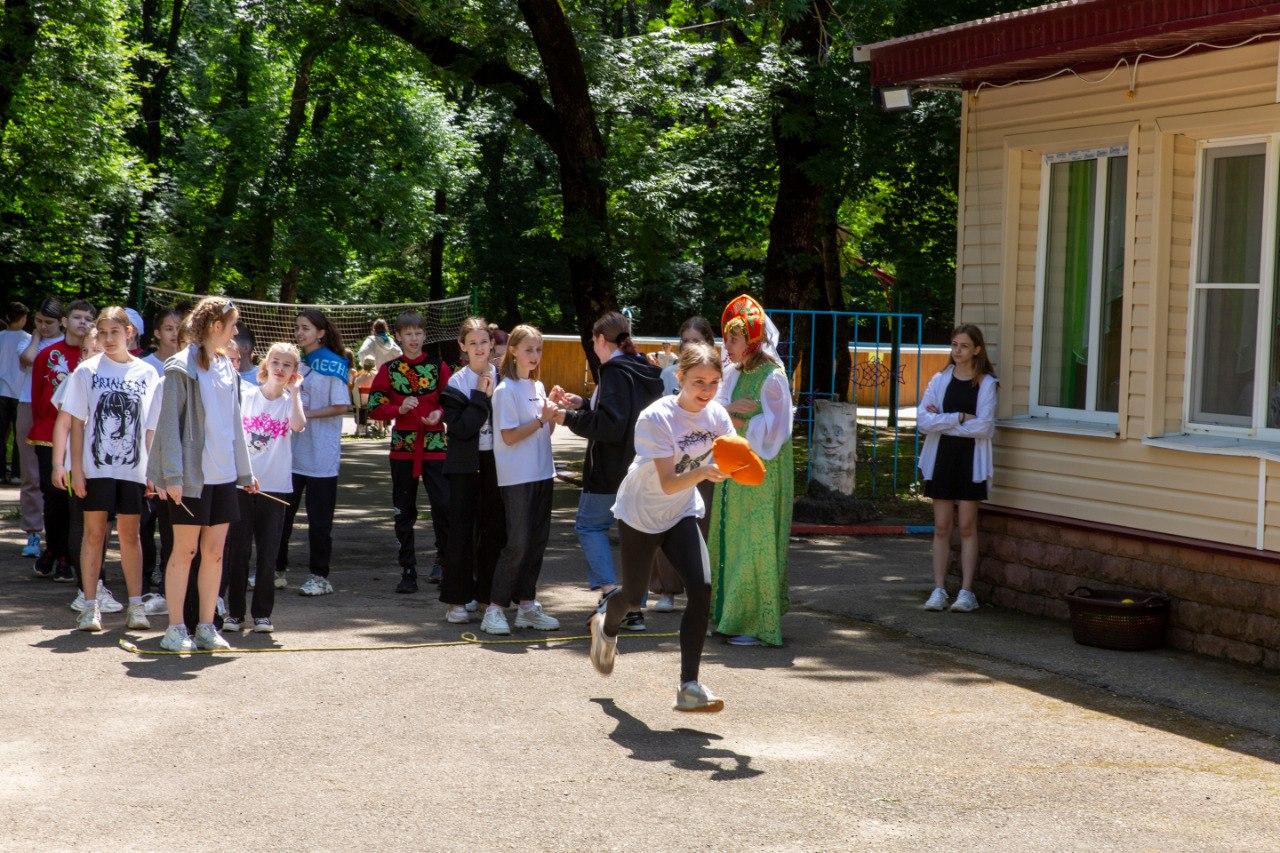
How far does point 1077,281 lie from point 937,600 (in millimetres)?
2323

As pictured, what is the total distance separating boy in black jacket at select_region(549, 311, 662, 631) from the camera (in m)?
8.43

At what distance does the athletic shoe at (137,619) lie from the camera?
8.38 metres

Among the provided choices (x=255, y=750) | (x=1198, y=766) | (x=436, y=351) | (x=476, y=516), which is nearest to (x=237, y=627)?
(x=476, y=516)

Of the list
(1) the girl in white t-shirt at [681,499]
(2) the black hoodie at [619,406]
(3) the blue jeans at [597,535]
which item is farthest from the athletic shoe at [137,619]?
(1) the girl in white t-shirt at [681,499]

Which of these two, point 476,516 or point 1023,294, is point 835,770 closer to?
point 476,516

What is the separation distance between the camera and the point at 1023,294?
32.4 ft

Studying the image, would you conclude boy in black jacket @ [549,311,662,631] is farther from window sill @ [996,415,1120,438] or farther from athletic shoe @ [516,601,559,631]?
window sill @ [996,415,1120,438]

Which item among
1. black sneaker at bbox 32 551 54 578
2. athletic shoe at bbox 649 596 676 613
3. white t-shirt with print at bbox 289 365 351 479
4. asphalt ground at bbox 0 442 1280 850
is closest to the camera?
asphalt ground at bbox 0 442 1280 850

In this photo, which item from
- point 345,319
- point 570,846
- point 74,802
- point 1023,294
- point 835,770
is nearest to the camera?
point 570,846

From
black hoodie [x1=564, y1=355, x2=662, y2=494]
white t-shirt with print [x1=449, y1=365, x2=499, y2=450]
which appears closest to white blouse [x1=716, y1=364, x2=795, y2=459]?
black hoodie [x1=564, y1=355, x2=662, y2=494]

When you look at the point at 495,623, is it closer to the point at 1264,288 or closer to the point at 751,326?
the point at 751,326

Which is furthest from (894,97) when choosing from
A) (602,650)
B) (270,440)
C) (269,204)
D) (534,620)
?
(269,204)

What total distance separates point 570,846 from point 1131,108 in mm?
6221

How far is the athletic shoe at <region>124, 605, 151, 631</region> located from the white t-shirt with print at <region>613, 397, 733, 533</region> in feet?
10.7
